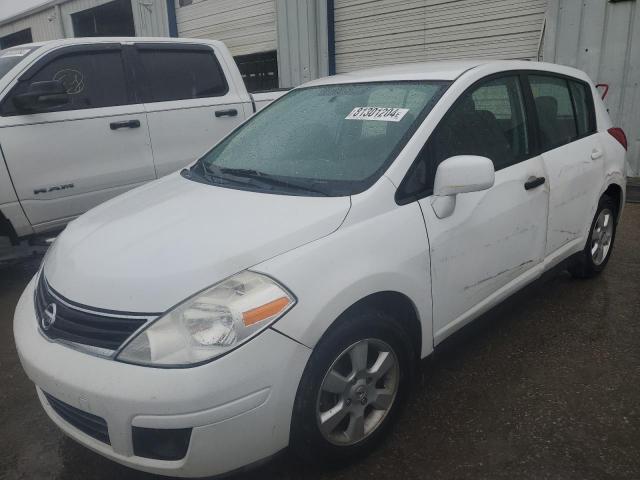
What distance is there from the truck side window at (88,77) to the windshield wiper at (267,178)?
214 cm

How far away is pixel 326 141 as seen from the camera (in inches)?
106

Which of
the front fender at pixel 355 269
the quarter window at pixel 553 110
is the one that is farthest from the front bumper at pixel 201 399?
the quarter window at pixel 553 110

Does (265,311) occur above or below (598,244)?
above

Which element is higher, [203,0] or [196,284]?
[203,0]

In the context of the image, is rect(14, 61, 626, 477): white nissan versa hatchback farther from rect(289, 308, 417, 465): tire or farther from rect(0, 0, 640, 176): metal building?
rect(0, 0, 640, 176): metal building

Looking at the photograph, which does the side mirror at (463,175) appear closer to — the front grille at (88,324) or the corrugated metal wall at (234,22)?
the front grille at (88,324)

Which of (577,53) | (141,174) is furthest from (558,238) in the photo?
(577,53)

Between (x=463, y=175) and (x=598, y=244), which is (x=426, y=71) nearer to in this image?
(x=463, y=175)

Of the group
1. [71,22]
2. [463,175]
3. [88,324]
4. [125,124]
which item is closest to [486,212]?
[463,175]

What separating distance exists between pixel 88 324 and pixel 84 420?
350 millimetres

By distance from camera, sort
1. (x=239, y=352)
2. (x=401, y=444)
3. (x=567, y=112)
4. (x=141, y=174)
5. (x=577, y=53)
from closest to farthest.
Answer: (x=239, y=352) < (x=401, y=444) < (x=567, y=112) < (x=141, y=174) < (x=577, y=53)

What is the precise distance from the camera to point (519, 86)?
304 centimetres

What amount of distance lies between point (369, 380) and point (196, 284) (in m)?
0.83

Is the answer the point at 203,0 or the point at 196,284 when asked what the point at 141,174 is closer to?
the point at 196,284
